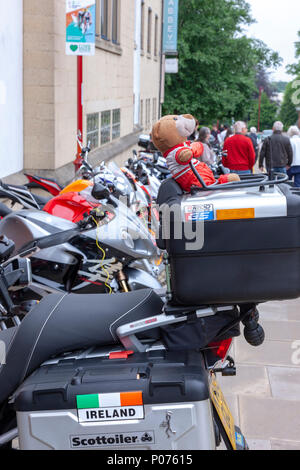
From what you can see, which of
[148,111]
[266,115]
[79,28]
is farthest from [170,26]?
[266,115]

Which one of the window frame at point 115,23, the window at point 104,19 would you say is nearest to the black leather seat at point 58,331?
the window at point 104,19

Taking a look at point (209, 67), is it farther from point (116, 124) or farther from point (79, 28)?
point (79, 28)

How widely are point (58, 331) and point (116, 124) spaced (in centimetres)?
1680

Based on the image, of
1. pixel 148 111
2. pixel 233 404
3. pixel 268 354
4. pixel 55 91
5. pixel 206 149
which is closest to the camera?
pixel 233 404

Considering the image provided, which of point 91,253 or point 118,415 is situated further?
point 91,253

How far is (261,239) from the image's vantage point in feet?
7.68

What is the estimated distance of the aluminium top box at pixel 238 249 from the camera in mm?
2338

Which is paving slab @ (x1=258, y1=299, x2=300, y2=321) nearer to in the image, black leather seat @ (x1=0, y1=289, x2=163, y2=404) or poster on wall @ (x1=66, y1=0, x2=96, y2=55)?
black leather seat @ (x1=0, y1=289, x2=163, y2=404)

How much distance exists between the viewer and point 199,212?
93.0 inches

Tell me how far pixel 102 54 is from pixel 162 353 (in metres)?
13.8

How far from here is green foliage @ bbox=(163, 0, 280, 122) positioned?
35.8m

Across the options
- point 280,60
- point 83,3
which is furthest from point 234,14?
point 83,3

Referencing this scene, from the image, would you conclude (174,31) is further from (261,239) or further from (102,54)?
(261,239)

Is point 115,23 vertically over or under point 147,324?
over
